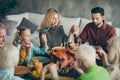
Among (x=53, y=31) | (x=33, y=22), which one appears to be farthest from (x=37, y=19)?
(x=53, y=31)

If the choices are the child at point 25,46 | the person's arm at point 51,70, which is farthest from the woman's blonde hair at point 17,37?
the person's arm at point 51,70

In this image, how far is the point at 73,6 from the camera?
7.02 feet

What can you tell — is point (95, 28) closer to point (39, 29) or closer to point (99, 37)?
point (99, 37)

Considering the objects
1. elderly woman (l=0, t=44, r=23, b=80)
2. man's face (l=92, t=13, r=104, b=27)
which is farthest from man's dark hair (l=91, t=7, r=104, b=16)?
elderly woman (l=0, t=44, r=23, b=80)

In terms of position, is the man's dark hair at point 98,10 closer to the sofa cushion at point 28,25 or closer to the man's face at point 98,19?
the man's face at point 98,19

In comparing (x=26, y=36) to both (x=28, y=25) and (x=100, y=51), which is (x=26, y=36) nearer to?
(x=28, y=25)

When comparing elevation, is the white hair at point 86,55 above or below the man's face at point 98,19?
below

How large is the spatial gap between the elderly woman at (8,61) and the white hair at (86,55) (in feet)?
1.02

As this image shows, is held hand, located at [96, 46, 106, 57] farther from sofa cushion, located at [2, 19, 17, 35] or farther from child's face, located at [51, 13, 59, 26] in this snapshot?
sofa cushion, located at [2, 19, 17, 35]

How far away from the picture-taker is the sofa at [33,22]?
1881mm

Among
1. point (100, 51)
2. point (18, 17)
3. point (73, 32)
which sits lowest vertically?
point (100, 51)

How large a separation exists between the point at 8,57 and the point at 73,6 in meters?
0.62

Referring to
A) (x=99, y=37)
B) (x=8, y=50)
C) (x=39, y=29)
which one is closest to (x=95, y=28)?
(x=99, y=37)

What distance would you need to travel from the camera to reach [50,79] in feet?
5.82
